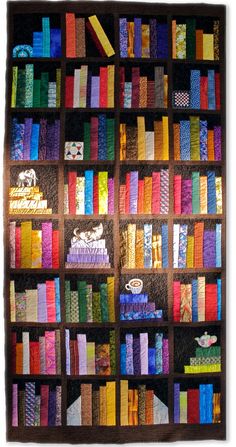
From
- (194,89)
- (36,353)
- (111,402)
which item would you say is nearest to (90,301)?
(36,353)

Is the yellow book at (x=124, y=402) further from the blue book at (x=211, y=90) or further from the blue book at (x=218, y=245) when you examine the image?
the blue book at (x=211, y=90)

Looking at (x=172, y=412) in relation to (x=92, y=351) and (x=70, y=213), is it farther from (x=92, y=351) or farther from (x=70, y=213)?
(x=70, y=213)

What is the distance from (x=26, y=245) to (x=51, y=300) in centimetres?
Answer: 33

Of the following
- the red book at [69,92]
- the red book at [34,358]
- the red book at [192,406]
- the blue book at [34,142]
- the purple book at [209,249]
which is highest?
the red book at [69,92]

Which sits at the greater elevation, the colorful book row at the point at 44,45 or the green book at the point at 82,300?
the colorful book row at the point at 44,45

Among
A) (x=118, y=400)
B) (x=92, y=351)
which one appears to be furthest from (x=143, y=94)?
(x=118, y=400)

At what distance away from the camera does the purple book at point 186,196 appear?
8.87ft

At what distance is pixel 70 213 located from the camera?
8.75ft

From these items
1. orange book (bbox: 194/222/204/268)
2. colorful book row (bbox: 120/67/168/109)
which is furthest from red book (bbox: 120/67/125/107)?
orange book (bbox: 194/222/204/268)

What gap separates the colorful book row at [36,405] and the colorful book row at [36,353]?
9cm

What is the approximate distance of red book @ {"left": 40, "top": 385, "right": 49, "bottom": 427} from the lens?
2.69 metres

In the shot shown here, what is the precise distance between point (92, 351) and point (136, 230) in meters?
0.70

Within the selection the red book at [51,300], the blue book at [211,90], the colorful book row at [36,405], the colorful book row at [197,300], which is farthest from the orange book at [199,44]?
the colorful book row at [36,405]

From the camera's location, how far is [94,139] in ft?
8.80
